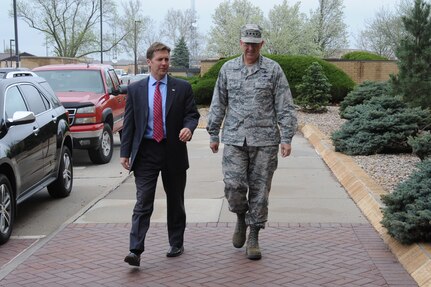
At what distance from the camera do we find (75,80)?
41.2 feet

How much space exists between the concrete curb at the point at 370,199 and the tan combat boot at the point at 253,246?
3.90 feet

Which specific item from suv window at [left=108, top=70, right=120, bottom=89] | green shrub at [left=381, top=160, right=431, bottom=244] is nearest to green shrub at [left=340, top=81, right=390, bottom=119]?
suv window at [left=108, top=70, right=120, bottom=89]

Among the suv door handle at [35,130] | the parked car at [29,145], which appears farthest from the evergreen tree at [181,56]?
the suv door handle at [35,130]

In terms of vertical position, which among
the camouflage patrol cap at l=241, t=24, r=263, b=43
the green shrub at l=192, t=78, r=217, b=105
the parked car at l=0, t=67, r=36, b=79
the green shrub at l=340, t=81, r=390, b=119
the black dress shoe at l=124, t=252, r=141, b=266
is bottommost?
the black dress shoe at l=124, t=252, r=141, b=266

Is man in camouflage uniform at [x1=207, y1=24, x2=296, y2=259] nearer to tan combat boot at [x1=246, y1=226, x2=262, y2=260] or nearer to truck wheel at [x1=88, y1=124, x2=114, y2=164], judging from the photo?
tan combat boot at [x1=246, y1=226, x2=262, y2=260]

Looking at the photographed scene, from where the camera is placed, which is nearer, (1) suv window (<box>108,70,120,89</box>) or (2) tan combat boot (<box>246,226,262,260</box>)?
(2) tan combat boot (<box>246,226,262,260</box>)

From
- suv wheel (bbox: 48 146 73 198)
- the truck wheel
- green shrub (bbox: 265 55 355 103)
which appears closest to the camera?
suv wheel (bbox: 48 146 73 198)

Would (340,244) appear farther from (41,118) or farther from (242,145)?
(41,118)

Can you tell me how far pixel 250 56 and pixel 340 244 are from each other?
1953 mm

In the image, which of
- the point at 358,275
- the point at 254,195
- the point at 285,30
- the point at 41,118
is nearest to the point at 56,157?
the point at 41,118

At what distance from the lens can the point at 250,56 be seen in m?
5.19

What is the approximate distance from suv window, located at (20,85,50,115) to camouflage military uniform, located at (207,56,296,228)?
323 cm

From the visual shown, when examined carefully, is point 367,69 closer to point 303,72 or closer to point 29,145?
point 303,72

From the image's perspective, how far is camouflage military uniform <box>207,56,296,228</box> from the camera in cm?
520
